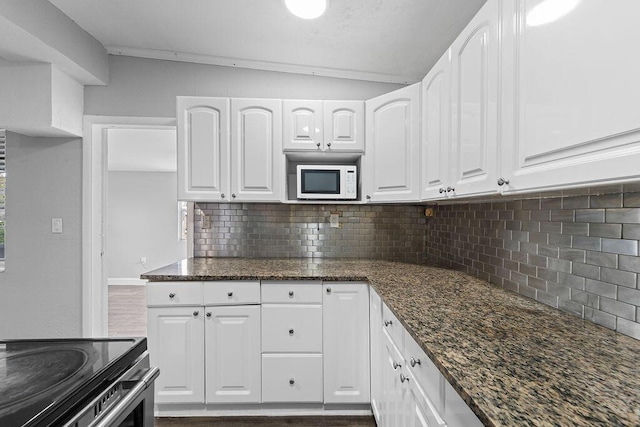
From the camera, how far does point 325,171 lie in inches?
90.4

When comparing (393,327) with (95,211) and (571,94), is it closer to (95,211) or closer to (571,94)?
(571,94)

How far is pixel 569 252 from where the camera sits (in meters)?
1.21

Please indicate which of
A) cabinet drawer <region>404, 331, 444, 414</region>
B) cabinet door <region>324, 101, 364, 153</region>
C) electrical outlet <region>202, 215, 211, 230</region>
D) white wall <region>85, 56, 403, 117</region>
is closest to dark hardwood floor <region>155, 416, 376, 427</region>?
cabinet drawer <region>404, 331, 444, 414</region>

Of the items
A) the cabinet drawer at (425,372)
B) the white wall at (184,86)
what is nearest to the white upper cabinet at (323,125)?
the white wall at (184,86)

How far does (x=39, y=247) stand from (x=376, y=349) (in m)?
2.67

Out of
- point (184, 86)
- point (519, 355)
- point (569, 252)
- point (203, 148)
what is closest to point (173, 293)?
point (203, 148)

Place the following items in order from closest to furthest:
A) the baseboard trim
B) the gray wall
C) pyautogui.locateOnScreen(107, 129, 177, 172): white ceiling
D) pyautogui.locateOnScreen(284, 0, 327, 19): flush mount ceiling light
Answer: pyautogui.locateOnScreen(284, 0, 327, 19): flush mount ceiling light < the gray wall < pyautogui.locateOnScreen(107, 129, 177, 172): white ceiling < the baseboard trim

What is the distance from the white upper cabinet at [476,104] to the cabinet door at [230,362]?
148cm

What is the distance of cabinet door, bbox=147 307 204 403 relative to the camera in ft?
6.21

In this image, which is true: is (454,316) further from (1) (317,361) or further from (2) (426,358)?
(1) (317,361)

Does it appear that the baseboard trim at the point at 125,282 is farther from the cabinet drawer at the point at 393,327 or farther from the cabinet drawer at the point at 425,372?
the cabinet drawer at the point at 425,372

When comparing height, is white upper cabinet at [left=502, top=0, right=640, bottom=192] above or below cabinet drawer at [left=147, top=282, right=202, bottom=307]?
above

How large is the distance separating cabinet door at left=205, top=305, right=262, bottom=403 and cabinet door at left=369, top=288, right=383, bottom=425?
690mm

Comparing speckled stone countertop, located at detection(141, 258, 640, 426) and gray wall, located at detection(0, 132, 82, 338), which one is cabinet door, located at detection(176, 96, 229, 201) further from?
speckled stone countertop, located at detection(141, 258, 640, 426)
